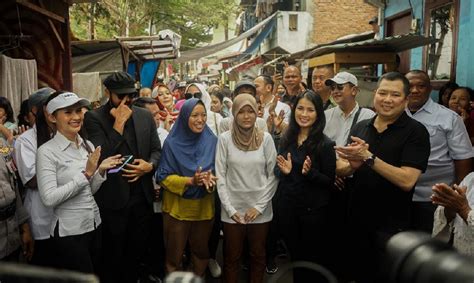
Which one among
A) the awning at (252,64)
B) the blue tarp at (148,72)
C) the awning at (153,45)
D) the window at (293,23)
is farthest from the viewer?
the awning at (252,64)

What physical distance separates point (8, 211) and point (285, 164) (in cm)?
215

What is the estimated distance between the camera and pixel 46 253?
313 centimetres

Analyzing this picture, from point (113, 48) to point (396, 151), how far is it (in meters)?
7.18

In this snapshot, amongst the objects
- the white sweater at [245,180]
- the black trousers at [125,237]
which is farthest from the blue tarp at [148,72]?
the white sweater at [245,180]

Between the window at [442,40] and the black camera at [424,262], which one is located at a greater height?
the window at [442,40]

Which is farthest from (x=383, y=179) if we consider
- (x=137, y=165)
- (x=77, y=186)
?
(x=77, y=186)

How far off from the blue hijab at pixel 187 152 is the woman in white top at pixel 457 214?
77.7 inches

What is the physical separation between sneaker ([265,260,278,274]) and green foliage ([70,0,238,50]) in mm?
9158

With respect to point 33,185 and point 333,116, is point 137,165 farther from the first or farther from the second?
point 333,116

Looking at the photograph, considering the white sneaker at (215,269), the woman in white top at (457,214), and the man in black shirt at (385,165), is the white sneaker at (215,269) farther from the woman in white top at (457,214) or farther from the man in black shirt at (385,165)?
the woman in white top at (457,214)

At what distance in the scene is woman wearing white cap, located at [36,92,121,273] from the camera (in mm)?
2836

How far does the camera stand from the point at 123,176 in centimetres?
351

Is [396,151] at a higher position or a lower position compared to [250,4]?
lower

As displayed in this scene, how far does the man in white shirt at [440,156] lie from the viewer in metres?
3.56
